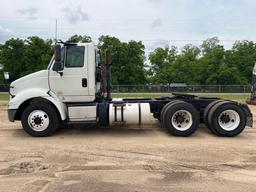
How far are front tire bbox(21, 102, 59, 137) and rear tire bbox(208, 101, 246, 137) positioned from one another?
4360 millimetres

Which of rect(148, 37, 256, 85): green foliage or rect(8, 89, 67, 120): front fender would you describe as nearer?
rect(8, 89, 67, 120): front fender

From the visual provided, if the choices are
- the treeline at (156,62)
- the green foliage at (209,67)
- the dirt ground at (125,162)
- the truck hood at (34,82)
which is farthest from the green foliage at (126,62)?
the dirt ground at (125,162)

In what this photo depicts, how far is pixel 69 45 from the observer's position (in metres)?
11.5

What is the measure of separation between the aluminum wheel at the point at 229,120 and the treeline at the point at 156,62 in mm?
48945

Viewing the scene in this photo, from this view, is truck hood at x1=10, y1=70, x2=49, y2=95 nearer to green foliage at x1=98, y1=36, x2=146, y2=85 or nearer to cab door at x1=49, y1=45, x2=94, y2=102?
cab door at x1=49, y1=45, x2=94, y2=102

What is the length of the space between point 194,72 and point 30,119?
2608 inches

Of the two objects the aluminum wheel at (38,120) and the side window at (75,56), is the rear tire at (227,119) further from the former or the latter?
the aluminum wheel at (38,120)

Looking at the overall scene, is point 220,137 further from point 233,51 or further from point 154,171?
point 233,51

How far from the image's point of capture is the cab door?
1149 cm

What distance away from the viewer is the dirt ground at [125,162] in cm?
675

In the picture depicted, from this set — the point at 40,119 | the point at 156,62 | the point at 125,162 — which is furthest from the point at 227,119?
the point at 156,62

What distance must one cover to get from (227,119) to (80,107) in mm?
4152

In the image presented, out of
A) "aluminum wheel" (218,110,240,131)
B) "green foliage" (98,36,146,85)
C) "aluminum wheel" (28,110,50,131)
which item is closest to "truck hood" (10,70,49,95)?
"aluminum wheel" (28,110,50,131)

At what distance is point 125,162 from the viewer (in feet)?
27.2
